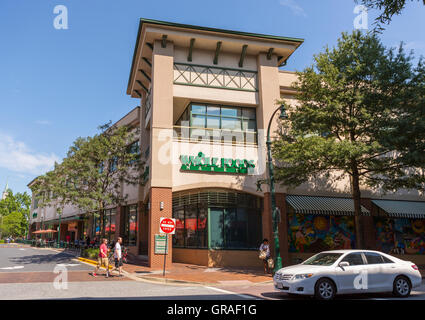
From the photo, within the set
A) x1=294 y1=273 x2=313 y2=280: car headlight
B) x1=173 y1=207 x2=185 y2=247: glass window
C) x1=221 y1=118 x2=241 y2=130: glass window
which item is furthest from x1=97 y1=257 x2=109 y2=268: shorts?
x1=221 y1=118 x2=241 y2=130: glass window

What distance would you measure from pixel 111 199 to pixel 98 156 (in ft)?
10.9

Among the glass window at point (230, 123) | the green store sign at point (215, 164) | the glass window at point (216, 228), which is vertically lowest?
the glass window at point (216, 228)

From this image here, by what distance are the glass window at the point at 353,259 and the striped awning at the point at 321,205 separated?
1039 cm

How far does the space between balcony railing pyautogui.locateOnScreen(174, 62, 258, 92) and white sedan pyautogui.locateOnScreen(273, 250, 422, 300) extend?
14987mm

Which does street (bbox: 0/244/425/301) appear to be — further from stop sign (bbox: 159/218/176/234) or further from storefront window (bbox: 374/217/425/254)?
storefront window (bbox: 374/217/425/254)

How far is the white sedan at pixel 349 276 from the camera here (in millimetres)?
9734

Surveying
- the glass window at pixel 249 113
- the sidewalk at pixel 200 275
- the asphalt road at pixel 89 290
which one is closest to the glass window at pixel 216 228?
the sidewalk at pixel 200 275

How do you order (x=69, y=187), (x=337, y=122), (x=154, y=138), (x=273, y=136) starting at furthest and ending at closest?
(x=69, y=187)
(x=273, y=136)
(x=154, y=138)
(x=337, y=122)

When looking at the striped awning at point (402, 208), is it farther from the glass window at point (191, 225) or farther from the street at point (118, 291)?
the glass window at point (191, 225)

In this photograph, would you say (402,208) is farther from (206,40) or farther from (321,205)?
(206,40)

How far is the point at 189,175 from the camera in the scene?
2127 centimetres

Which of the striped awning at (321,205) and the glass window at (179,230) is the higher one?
the striped awning at (321,205)
